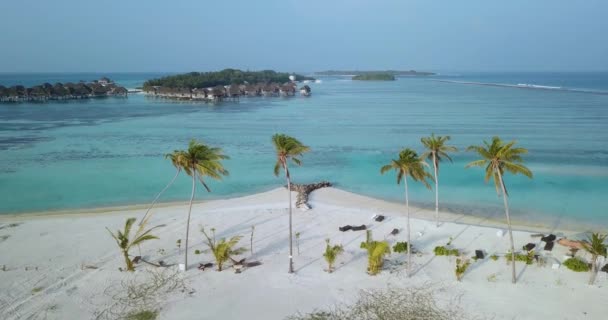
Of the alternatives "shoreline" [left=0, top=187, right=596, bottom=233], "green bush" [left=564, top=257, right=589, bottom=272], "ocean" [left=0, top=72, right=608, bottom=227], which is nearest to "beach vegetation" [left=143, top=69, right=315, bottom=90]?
"ocean" [left=0, top=72, right=608, bottom=227]

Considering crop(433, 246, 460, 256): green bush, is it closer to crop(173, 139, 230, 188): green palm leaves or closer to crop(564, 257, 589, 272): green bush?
crop(564, 257, 589, 272): green bush

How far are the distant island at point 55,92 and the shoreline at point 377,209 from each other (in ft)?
267

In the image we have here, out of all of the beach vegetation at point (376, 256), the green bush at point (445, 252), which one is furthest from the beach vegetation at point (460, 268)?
the beach vegetation at point (376, 256)

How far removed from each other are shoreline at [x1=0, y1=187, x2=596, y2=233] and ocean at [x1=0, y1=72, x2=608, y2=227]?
0.75 metres

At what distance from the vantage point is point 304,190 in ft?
92.9

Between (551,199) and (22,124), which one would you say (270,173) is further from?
(22,124)

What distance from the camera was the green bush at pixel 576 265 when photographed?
1662 centimetres

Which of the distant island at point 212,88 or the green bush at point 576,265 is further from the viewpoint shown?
the distant island at point 212,88

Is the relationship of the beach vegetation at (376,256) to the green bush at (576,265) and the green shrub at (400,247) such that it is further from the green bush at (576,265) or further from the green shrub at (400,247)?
the green bush at (576,265)

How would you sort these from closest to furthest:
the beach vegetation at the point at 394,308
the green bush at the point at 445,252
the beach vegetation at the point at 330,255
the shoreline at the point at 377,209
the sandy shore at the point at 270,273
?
the beach vegetation at the point at 394,308 → the sandy shore at the point at 270,273 → the beach vegetation at the point at 330,255 → the green bush at the point at 445,252 → the shoreline at the point at 377,209

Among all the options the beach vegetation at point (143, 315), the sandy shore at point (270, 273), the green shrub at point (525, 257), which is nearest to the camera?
the beach vegetation at point (143, 315)

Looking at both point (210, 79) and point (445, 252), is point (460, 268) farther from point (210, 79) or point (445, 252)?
point (210, 79)

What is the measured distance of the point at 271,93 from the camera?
118m

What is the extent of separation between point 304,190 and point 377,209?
5097 mm
